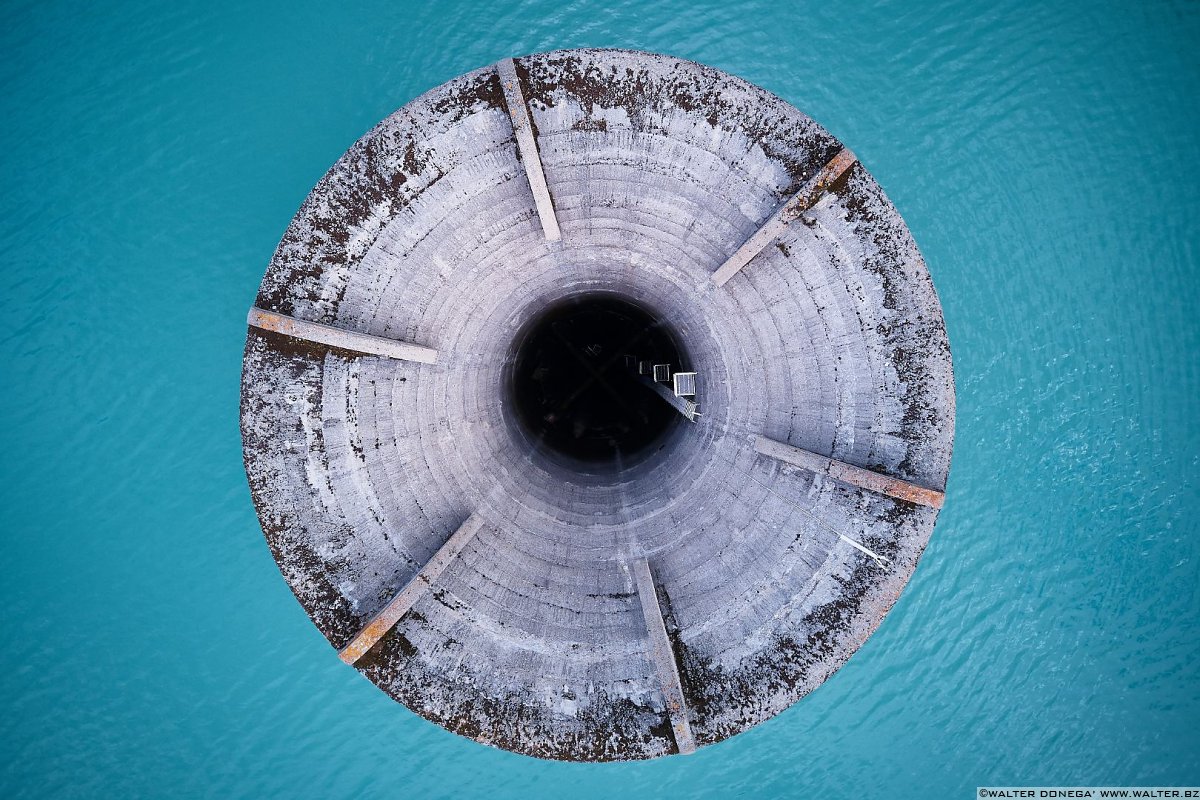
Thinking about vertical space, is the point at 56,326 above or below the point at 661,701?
above

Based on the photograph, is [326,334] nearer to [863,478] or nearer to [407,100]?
[407,100]

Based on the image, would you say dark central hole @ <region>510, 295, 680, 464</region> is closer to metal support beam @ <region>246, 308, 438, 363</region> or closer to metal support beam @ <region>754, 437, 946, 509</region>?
metal support beam @ <region>754, 437, 946, 509</region>

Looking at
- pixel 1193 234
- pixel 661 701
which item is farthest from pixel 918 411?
pixel 1193 234

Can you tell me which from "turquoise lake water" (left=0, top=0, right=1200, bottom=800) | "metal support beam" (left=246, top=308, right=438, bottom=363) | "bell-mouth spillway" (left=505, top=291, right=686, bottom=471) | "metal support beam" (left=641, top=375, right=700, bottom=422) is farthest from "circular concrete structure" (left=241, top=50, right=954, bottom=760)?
"turquoise lake water" (left=0, top=0, right=1200, bottom=800)

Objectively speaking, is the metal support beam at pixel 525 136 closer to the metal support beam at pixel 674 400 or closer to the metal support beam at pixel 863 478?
the metal support beam at pixel 674 400

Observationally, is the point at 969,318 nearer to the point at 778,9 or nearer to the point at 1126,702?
the point at 778,9

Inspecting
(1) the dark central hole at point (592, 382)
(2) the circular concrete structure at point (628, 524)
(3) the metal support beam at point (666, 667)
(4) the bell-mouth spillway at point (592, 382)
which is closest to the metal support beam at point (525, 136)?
(2) the circular concrete structure at point (628, 524)
